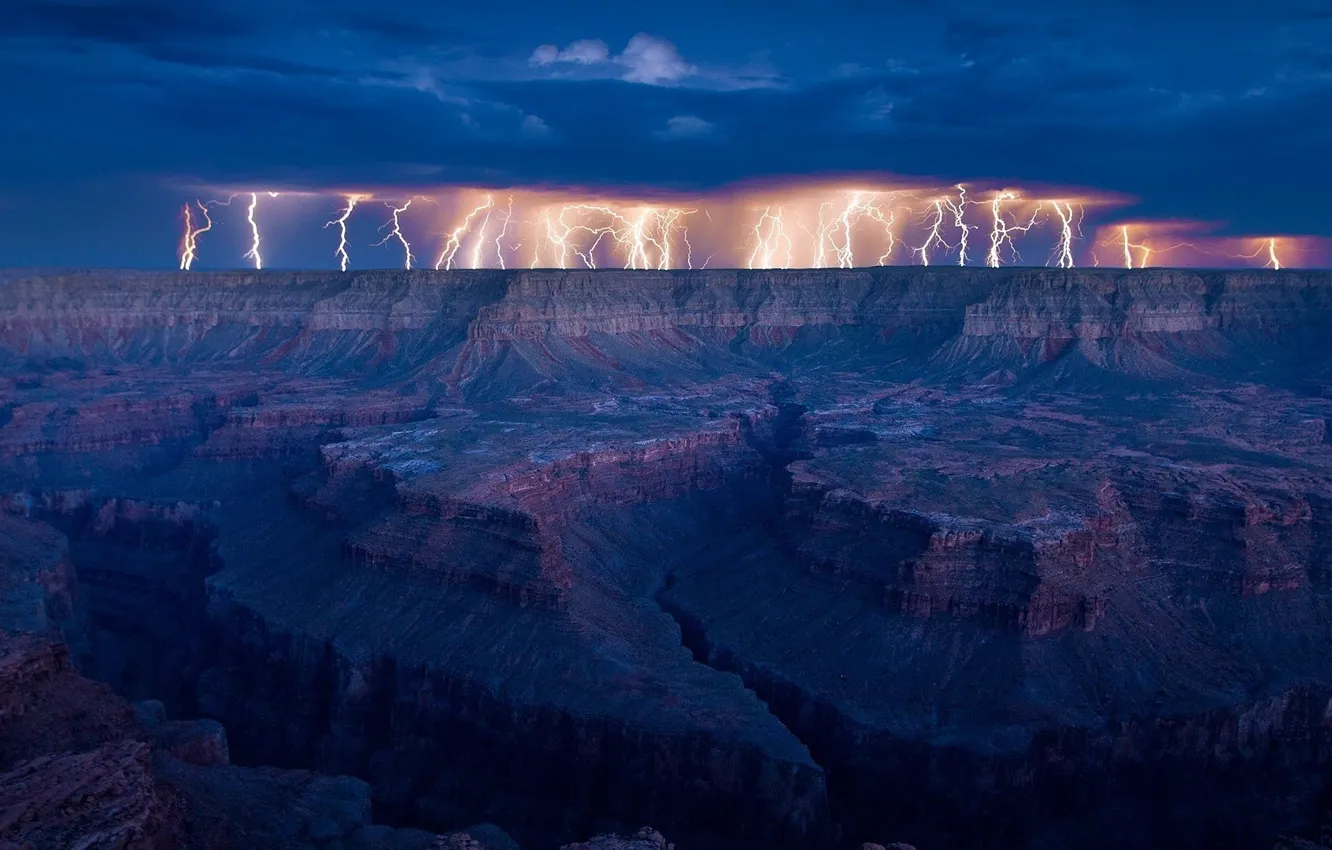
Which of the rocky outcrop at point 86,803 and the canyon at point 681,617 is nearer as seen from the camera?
the rocky outcrop at point 86,803

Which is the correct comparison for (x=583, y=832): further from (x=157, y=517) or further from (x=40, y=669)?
(x=157, y=517)

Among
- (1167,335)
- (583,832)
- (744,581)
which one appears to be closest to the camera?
(583,832)

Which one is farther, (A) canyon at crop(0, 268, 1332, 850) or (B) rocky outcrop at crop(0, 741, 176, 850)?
(A) canyon at crop(0, 268, 1332, 850)

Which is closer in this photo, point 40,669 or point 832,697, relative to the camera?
point 40,669

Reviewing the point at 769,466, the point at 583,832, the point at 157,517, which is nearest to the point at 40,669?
the point at 583,832

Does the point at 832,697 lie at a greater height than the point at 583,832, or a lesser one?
greater

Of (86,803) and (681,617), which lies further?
(681,617)

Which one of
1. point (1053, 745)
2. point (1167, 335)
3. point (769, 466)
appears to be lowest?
point (1053, 745)

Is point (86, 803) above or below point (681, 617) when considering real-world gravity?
above
